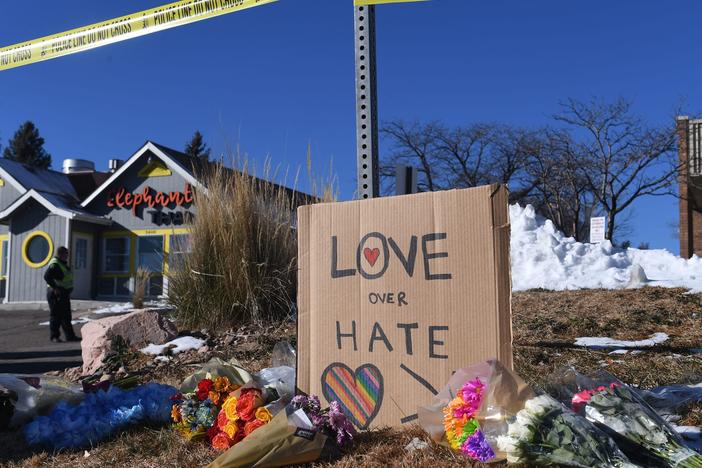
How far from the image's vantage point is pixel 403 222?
308 centimetres

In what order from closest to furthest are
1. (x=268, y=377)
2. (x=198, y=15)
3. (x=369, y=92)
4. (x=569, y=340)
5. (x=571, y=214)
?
(x=369, y=92)
(x=268, y=377)
(x=198, y=15)
(x=569, y=340)
(x=571, y=214)

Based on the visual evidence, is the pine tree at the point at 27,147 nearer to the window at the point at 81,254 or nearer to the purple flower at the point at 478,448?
the window at the point at 81,254

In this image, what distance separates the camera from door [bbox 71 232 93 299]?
65.0ft

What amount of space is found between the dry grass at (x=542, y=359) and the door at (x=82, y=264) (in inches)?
614

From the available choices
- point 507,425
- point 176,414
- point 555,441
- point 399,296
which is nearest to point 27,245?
point 176,414

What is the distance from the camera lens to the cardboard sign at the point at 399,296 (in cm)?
279

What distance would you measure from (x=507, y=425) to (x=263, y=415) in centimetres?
117

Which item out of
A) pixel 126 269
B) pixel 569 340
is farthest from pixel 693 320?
pixel 126 269

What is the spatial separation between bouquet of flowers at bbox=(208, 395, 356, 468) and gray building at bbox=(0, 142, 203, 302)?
57.2 feet

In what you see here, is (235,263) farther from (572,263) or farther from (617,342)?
(572,263)

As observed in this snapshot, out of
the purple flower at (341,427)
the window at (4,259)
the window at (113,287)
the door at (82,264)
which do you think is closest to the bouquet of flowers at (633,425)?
the purple flower at (341,427)

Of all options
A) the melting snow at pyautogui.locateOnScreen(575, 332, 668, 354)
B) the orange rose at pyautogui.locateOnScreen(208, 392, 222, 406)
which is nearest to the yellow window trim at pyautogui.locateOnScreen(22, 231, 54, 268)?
the melting snow at pyautogui.locateOnScreen(575, 332, 668, 354)

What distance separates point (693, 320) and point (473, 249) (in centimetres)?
423

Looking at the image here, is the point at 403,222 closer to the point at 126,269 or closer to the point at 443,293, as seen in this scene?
the point at 443,293
